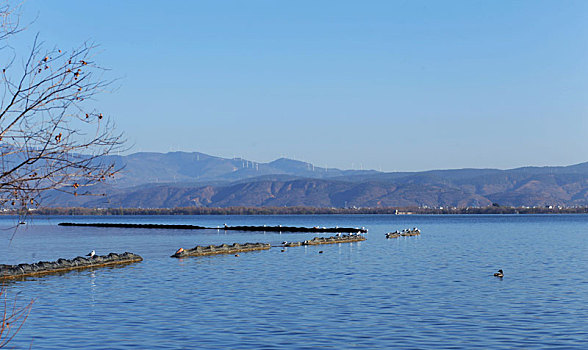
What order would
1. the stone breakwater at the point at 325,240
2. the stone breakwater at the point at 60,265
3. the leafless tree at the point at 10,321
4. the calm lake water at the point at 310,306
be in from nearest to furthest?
1. the leafless tree at the point at 10,321
2. the calm lake water at the point at 310,306
3. the stone breakwater at the point at 60,265
4. the stone breakwater at the point at 325,240

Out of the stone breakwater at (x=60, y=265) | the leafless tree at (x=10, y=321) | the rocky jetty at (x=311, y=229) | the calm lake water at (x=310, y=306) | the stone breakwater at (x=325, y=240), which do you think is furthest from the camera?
the rocky jetty at (x=311, y=229)

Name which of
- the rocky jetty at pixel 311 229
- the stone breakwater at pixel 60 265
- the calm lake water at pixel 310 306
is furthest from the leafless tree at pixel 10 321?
the rocky jetty at pixel 311 229

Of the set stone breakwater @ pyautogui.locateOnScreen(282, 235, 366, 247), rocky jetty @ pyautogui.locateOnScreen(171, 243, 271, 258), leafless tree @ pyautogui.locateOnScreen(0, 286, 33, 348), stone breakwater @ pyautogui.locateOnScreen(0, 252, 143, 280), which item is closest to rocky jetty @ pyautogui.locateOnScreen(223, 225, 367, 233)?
stone breakwater @ pyautogui.locateOnScreen(282, 235, 366, 247)

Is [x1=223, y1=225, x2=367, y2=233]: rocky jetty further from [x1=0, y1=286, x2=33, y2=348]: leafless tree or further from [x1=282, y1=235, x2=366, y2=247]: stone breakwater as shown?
[x1=0, y1=286, x2=33, y2=348]: leafless tree

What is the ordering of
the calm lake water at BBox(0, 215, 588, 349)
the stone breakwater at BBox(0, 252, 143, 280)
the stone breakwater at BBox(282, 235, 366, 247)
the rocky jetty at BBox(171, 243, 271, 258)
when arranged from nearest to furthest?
the calm lake water at BBox(0, 215, 588, 349), the stone breakwater at BBox(0, 252, 143, 280), the rocky jetty at BBox(171, 243, 271, 258), the stone breakwater at BBox(282, 235, 366, 247)

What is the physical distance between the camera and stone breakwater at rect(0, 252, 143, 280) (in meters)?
46.4

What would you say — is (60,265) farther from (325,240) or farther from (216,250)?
(325,240)

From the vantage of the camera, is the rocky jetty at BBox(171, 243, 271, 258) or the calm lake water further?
the rocky jetty at BBox(171, 243, 271, 258)

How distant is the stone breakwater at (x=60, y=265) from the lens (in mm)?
46438

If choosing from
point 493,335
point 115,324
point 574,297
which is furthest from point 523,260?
point 115,324

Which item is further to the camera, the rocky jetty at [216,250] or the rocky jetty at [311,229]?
the rocky jetty at [311,229]

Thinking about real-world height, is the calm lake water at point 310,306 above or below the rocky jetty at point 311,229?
below

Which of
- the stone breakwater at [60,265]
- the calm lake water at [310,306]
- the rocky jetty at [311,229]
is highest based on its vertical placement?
the rocky jetty at [311,229]

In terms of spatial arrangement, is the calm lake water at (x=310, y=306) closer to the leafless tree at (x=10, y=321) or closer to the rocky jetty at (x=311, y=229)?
the leafless tree at (x=10, y=321)
